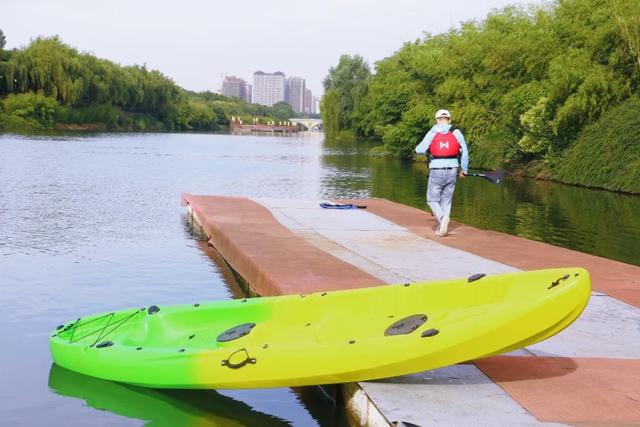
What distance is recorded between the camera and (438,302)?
6328mm

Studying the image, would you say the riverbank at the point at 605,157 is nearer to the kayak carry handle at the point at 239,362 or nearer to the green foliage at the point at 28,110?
the kayak carry handle at the point at 239,362

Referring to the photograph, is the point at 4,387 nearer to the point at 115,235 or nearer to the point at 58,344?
the point at 58,344

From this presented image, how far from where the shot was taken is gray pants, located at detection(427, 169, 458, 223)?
1273 centimetres

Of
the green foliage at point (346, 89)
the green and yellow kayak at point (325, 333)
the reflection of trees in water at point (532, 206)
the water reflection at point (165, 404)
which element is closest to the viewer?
the green and yellow kayak at point (325, 333)

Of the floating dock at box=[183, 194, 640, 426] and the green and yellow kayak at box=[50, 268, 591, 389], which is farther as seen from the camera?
the green and yellow kayak at box=[50, 268, 591, 389]

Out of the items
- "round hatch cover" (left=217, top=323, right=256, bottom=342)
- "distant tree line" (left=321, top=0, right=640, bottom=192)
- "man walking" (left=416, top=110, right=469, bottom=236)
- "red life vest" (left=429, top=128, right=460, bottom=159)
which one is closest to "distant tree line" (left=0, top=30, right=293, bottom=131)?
"distant tree line" (left=321, top=0, right=640, bottom=192)

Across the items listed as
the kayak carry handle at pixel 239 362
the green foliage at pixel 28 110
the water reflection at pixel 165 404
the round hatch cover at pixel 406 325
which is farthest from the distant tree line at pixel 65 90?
the round hatch cover at pixel 406 325

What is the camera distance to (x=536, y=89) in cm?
4128

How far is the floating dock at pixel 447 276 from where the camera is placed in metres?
5.11

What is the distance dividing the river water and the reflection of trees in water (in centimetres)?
6

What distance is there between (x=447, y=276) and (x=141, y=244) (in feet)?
22.7

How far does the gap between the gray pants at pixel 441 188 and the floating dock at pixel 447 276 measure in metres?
0.52

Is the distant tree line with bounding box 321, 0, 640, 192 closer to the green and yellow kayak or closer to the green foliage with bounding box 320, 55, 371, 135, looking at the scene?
the green foliage with bounding box 320, 55, 371, 135

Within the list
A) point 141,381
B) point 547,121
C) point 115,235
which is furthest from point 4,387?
point 547,121
